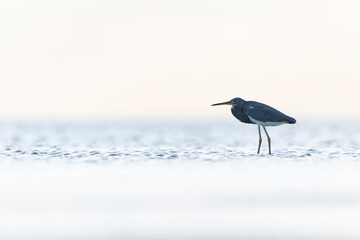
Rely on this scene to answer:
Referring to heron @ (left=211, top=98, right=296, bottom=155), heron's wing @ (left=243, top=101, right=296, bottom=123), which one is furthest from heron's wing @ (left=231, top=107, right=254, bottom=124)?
heron's wing @ (left=243, top=101, right=296, bottom=123)

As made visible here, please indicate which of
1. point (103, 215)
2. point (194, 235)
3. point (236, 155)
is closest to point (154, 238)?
point (194, 235)

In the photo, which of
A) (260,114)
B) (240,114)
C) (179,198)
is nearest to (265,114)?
(260,114)

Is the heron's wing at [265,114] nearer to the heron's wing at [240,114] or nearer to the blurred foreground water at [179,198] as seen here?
the heron's wing at [240,114]

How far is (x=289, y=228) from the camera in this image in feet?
31.5

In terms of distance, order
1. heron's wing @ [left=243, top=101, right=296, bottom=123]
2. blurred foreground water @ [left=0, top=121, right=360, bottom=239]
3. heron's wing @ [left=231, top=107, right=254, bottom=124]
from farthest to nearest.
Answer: heron's wing @ [left=231, top=107, right=254, bottom=124], heron's wing @ [left=243, top=101, right=296, bottom=123], blurred foreground water @ [left=0, top=121, right=360, bottom=239]

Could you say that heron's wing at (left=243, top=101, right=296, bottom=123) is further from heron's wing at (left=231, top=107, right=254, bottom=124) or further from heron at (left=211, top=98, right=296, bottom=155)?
heron's wing at (left=231, top=107, right=254, bottom=124)

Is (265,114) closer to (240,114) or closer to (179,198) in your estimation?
(240,114)

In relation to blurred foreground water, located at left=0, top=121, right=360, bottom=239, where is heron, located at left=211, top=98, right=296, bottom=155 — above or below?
above

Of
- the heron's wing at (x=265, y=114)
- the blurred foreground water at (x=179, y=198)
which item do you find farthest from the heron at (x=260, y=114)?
the blurred foreground water at (x=179, y=198)

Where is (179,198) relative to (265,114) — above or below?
below

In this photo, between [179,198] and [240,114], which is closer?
[179,198]

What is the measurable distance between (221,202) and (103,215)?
2.15 m

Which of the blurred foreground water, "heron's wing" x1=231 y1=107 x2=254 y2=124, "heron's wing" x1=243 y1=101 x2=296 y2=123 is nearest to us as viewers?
the blurred foreground water

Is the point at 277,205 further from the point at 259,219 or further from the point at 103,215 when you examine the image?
the point at 103,215
